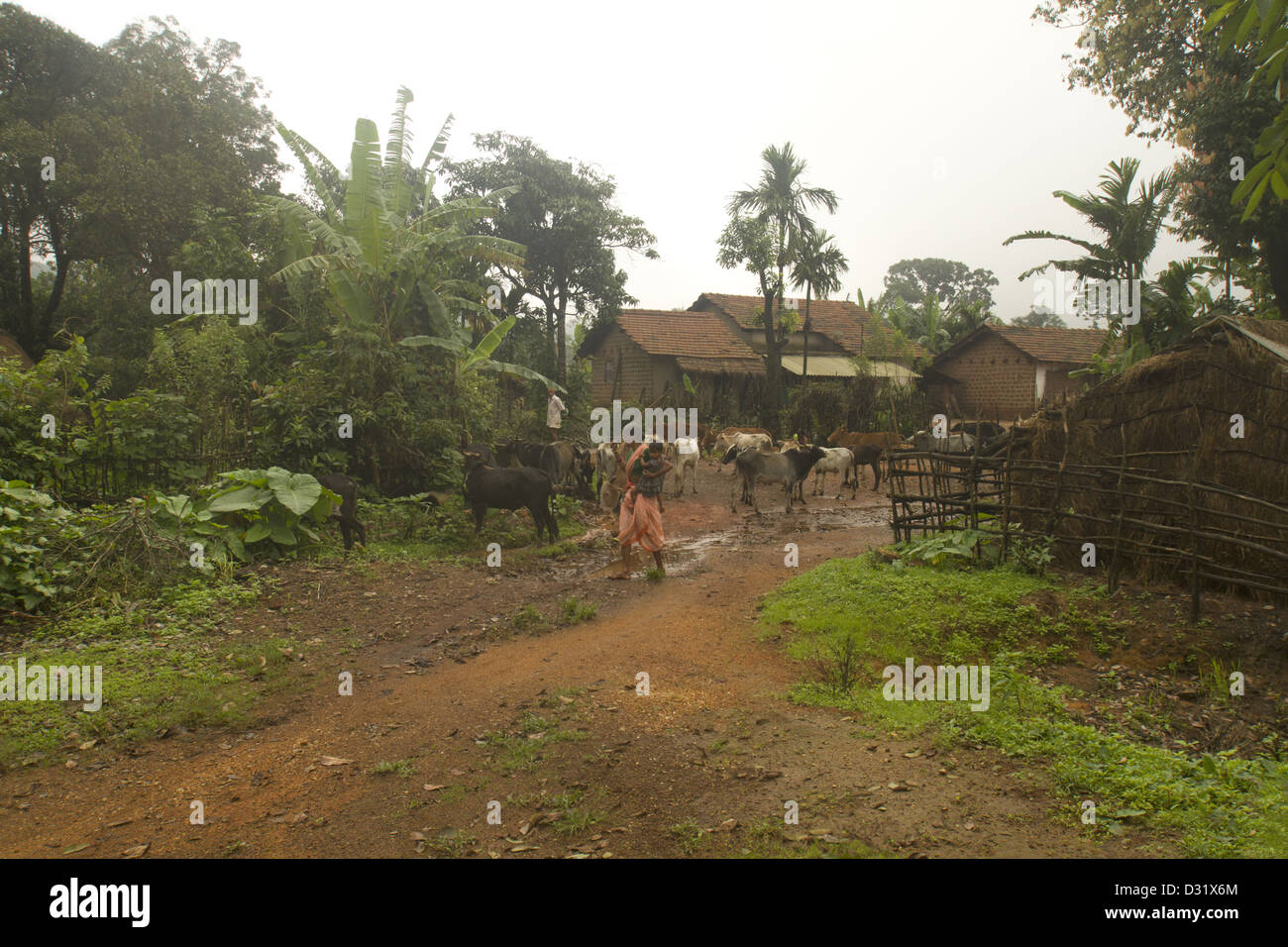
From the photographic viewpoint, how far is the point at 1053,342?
31672 mm

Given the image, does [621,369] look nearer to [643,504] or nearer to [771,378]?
[771,378]

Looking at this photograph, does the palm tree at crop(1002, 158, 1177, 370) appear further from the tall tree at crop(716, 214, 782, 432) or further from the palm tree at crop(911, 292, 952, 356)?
the palm tree at crop(911, 292, 952, 356)

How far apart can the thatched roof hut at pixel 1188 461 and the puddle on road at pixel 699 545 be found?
182 inches

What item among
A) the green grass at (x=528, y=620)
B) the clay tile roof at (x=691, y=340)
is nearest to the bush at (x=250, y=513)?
the green grass at (x=528, y=620)

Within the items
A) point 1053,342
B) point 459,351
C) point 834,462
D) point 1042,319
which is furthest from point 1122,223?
point 1042,319

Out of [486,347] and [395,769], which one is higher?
[486,347]

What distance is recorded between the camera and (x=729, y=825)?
437 cm

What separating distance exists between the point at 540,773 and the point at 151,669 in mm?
4096

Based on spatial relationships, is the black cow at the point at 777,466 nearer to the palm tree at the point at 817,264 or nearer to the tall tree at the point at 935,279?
the palm tree at the point at 817,264

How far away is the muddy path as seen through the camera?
169 inches

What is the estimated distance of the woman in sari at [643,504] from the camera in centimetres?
1038

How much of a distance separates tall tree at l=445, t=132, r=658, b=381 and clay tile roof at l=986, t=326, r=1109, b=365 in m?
15.3

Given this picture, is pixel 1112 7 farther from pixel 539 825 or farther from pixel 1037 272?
pixel 539 825
